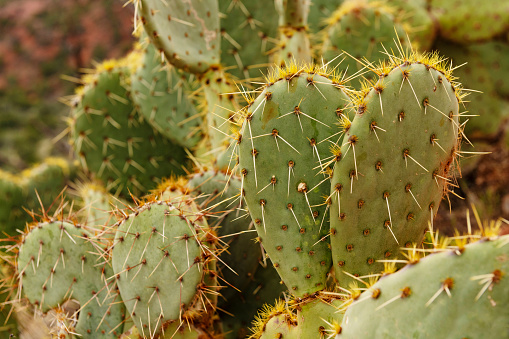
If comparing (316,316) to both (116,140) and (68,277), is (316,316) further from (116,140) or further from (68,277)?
(116,140)

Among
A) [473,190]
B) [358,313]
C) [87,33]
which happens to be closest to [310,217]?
[358,313]

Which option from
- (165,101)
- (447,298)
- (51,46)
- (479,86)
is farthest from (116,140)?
(51,46)

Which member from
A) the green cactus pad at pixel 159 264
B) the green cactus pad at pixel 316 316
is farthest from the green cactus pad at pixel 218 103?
the green cactus pad at pixel 316 316

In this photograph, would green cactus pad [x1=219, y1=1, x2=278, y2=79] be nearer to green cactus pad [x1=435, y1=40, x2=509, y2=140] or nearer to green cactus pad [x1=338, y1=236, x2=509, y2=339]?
green cactus pad [x1=338, y1=236, x2=509, y2=339]

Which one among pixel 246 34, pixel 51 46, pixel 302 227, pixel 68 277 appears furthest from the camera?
pixel 51 46

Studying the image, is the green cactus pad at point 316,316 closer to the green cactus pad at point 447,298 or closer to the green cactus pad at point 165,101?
the green cactus pad at point 447,298

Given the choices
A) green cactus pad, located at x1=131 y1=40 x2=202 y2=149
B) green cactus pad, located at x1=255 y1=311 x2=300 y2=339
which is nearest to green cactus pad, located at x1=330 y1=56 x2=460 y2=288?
green cactus pad, located at x1=255 y1=311 x2=300 y2=339
